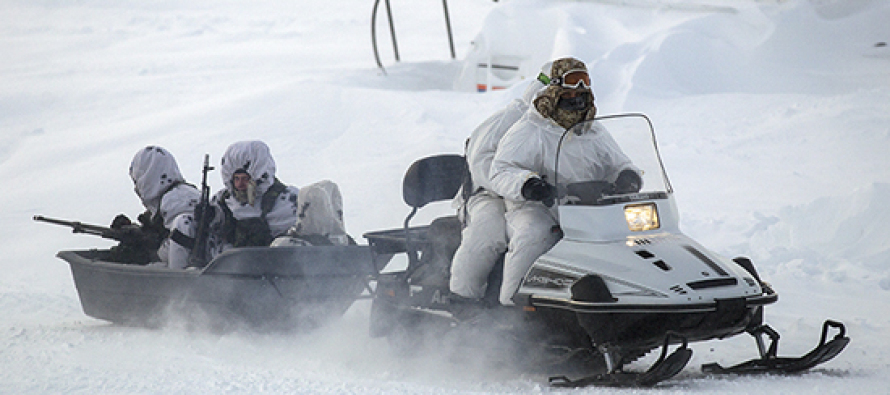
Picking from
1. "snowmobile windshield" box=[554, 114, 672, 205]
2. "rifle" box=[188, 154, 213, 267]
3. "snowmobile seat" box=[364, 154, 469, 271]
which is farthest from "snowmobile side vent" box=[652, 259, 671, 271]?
"rifle" box=[188, 154, 213, 267]

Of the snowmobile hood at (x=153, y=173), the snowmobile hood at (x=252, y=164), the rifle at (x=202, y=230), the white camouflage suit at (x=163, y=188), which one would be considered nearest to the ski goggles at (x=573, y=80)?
the snowmobile hood at (x=252, y=164)

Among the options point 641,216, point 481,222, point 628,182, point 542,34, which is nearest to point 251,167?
point 481,222

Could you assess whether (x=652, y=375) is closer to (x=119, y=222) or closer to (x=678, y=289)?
(x=678, y=289)

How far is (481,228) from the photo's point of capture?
160 inches

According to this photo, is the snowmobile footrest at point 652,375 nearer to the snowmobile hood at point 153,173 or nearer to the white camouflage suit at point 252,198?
the white camouflage suit at point 252,198

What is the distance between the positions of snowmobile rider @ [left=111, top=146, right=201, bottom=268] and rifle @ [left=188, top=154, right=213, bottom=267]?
1.08 feet

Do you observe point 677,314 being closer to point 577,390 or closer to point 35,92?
point 577,390

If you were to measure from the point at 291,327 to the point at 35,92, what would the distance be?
14323mm

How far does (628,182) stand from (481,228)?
2.31 feet

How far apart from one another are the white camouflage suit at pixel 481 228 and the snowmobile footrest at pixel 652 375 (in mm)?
730

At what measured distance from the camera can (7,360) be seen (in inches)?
170

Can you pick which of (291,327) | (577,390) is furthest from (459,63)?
(577,390)

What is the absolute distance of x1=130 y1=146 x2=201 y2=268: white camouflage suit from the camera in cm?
543

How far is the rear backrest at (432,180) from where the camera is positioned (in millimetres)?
4566
